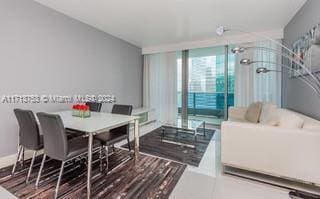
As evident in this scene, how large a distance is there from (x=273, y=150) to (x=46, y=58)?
3.56m

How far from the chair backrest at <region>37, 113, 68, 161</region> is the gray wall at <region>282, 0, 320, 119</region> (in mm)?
3092

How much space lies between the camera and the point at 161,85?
5383 millimetres

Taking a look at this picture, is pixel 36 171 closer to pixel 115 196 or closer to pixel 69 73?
pixel 115 196

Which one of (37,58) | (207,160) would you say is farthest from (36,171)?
(207,160)

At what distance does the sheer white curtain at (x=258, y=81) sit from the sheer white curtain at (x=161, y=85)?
1.79m

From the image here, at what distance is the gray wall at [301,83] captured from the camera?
7.56 feet

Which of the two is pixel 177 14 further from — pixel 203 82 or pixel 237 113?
pixel 203 82

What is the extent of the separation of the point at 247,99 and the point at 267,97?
1.37 ft

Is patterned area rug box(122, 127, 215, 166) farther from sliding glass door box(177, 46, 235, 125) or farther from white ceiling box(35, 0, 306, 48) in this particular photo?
white ceiling box(35, 0, 306, 48)

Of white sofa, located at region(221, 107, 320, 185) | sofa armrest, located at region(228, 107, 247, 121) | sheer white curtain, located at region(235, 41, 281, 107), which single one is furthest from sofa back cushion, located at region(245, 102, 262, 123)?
white sofa, located at region(221, 107, 320, 185)

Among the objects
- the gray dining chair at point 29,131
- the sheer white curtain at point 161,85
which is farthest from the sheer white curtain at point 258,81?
the gray dining chair at point 29,131

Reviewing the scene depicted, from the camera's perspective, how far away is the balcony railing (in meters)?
5.19

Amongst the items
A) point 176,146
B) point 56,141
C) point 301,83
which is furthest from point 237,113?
point 56,141

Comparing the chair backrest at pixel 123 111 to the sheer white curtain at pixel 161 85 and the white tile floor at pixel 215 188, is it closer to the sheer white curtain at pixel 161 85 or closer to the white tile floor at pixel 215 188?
the white tile floor at pixel 215 188
